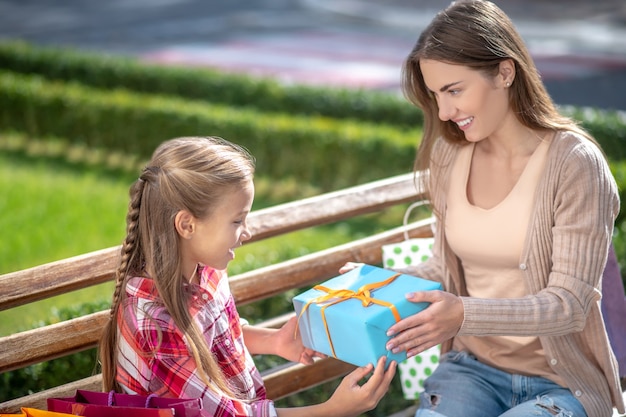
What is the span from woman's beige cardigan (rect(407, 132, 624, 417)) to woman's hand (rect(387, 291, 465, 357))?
4 centimetres

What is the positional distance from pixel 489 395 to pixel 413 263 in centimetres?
82

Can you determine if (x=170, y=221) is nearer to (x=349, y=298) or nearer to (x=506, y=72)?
(x=349, y=298)

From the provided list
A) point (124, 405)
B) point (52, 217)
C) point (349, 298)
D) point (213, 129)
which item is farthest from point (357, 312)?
point (213, 129)

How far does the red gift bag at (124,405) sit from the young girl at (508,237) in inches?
24.5

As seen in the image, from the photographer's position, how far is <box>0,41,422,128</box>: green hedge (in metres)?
9.87

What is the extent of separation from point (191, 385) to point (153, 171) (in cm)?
60

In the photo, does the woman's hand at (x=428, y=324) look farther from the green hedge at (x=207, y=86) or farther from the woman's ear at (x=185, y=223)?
the green hedge at (x=207, y=86)

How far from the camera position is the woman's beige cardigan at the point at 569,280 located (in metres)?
2.88

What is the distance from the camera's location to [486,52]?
2949mm

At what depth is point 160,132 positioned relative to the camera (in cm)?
938

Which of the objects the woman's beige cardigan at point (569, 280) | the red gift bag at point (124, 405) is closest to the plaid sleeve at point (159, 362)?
the red gift bag at point (124, 405)

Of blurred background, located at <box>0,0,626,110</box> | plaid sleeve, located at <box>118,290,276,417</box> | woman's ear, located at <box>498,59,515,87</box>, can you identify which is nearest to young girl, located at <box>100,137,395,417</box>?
plaid sleeve, located at <box>118,290,276,417</box>

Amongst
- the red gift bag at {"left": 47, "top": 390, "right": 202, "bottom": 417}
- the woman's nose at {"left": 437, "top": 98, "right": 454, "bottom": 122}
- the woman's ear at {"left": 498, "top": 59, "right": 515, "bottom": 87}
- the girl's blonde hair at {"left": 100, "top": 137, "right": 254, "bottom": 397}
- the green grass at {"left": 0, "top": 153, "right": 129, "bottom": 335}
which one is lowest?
the green grass at {"left": 0, "top": 153, "right": 129, "bottom": 335}

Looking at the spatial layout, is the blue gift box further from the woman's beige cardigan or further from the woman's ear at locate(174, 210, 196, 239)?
the woman's ear at locate(174, 210, 196, 239)
